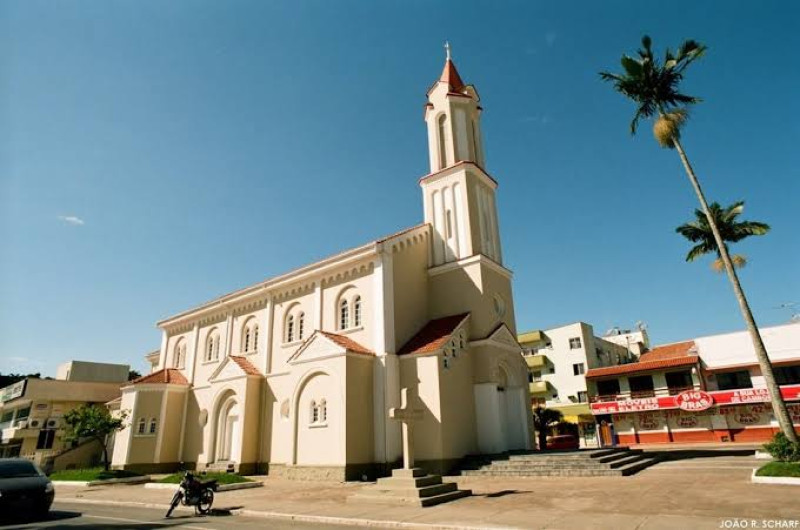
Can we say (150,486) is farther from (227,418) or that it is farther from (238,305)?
(238,305)

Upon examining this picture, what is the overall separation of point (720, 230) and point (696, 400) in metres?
19.2

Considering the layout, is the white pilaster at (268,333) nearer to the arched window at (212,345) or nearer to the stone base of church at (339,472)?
the arched window at (212,345)

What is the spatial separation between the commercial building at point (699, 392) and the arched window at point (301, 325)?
1140 inches

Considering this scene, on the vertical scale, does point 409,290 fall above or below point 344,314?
above

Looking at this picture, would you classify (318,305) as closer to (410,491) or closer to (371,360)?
(371,360)

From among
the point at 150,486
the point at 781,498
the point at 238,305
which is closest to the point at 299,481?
the point at 150,486

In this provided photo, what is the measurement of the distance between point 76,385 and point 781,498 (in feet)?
166

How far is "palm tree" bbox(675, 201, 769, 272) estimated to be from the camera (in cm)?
2255

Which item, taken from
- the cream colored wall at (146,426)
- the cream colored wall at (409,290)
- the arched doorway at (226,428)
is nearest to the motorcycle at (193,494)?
the cream colored wall at (409,290)

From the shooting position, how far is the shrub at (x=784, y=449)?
47.0 feet

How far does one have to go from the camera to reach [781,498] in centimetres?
1066

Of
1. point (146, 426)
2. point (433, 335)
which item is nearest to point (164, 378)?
point (146, 426)

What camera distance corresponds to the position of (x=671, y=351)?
43344 mm

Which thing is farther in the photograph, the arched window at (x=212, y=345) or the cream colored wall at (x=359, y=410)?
the arched window at (x=212, y=345)
